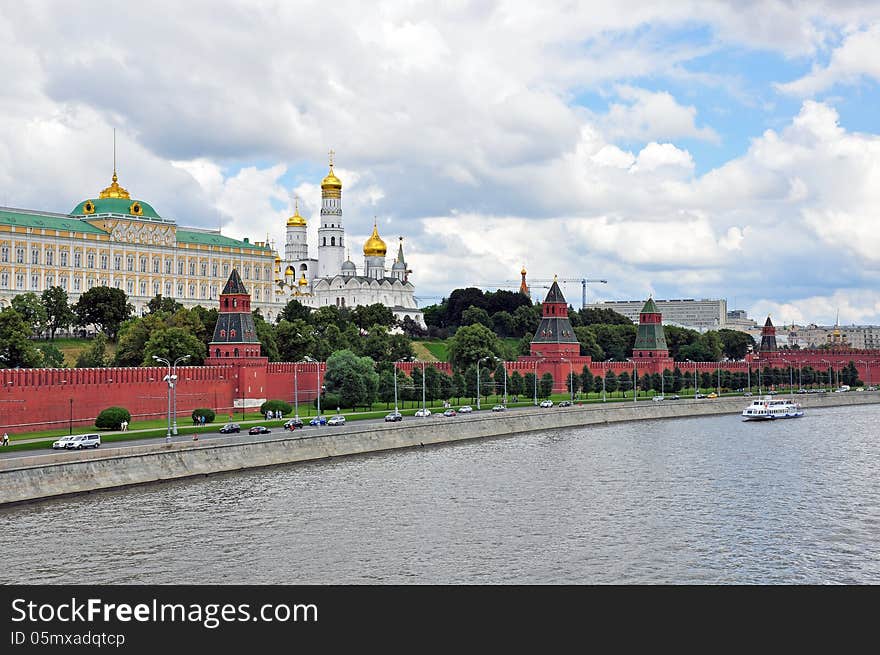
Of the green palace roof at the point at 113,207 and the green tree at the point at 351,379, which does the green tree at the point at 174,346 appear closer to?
the green tree at the point at 351,379

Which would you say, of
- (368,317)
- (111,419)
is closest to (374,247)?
(368,317)

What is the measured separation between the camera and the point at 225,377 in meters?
66.8

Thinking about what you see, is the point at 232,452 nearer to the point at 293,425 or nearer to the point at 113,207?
the point at 293,425

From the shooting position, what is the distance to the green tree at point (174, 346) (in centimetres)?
6869

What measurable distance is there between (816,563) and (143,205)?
93.2 meters

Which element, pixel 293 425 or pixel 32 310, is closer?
pixel 293 425

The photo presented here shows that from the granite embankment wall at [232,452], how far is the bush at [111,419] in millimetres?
6302

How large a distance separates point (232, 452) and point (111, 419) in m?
9.53

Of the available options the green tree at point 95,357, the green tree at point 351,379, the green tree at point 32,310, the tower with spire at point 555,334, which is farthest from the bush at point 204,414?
the tower with spire at point 555,334

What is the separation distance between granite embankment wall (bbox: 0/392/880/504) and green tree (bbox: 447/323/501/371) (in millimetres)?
14715

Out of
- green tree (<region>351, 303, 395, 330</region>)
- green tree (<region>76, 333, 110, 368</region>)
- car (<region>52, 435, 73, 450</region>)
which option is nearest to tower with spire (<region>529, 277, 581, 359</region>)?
green tree (<region>351, 303, 395, 330</region>)

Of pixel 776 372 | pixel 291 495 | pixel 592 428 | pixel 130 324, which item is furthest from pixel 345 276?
pixel 291 495

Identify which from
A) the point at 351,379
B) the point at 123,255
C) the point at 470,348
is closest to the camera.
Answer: the point at 351,379
